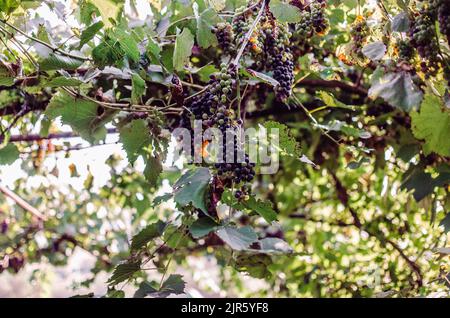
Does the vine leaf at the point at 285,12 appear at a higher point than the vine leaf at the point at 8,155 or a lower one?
higher

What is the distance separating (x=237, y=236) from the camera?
818 millimetres

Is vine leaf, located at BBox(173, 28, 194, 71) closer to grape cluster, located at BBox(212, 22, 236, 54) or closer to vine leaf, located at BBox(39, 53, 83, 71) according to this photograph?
grape cluster, located at BBox(212, 22, 236, 54)

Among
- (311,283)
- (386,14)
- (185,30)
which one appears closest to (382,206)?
(311,283)

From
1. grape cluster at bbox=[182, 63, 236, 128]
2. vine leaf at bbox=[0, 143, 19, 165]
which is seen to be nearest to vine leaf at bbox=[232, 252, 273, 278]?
grape cluster at bbox=[182, 63, 236, 128]

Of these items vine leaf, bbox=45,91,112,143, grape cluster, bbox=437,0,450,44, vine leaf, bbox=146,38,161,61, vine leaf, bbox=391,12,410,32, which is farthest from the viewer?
vine leaf, bbox=45,91,112,143

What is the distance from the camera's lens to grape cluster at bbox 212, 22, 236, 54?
94cm

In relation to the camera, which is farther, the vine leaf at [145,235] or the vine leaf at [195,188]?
the vine leaf at [145,235]

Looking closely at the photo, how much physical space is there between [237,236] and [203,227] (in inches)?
2.3

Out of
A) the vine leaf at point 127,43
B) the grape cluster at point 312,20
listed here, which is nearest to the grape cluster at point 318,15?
the grape cluster at point 312,20

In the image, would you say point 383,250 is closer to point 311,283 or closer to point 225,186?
point 311,283

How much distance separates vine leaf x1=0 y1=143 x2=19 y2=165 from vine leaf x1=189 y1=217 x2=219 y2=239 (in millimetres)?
678

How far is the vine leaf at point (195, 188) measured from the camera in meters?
0.81

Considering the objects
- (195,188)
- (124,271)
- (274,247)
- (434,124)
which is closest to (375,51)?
(434,124)

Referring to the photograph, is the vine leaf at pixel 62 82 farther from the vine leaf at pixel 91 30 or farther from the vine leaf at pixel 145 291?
the vine leaf at pixel 145 291
